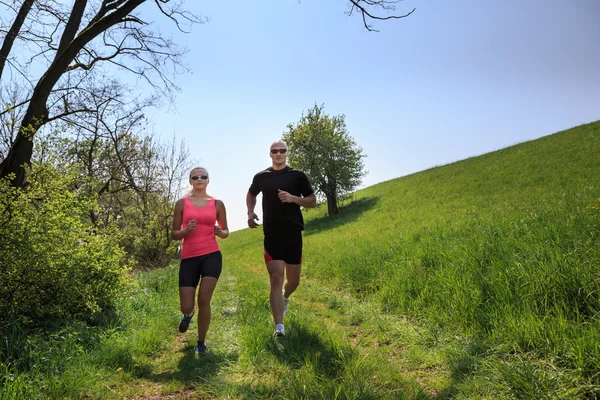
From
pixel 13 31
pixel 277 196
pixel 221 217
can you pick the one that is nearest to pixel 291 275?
pixel 277 196

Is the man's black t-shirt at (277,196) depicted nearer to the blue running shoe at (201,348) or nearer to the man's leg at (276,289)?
the man's leg at (276,289)

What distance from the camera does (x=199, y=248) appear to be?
420 centimetres

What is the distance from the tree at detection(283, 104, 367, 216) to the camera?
27734 mm

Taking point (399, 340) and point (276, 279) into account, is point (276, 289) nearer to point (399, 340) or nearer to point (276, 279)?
point (276, 279)

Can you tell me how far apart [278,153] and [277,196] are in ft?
1.86

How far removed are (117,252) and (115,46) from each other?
534 cm

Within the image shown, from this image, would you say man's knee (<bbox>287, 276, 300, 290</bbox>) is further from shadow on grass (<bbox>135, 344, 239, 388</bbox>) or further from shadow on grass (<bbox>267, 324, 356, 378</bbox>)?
shadow on grass (<bbox>135, 344, 239, 388</bbox>)

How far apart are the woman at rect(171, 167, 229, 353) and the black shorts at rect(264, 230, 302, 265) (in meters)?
0.59

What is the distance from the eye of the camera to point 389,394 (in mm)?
2705

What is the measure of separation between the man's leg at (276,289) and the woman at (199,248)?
2.15 feet

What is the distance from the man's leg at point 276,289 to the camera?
13.4ft

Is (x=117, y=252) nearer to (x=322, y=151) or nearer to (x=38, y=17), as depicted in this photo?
(x=38, y=17)

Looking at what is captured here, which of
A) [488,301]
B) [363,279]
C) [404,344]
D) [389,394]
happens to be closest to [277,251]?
[404,344]

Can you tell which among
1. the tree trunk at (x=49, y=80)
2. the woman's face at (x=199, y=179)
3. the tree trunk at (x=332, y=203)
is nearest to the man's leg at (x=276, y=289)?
the woman's face at (x=199, y=179)
